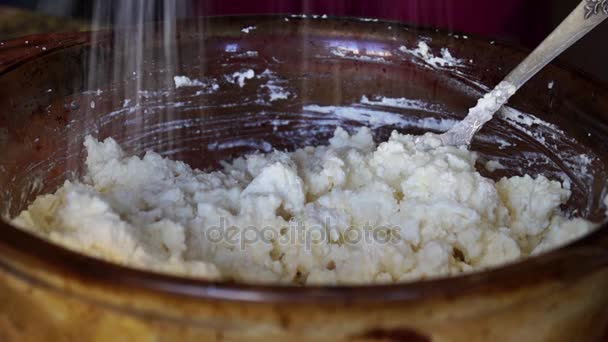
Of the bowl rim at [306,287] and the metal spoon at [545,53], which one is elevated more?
the metal spoon at [545,53]

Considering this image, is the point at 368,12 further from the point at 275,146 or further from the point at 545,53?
the point at 545,53

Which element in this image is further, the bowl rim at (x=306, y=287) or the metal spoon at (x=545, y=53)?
the metal spoon at (x=545, y=53)

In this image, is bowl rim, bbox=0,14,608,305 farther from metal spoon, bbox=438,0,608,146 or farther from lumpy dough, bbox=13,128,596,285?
metal spoon, bbox=438,0,608,146

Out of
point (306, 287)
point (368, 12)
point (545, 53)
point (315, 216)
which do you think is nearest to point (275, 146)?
point (315, 216)

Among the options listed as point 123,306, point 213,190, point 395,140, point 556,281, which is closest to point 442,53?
point 395,140

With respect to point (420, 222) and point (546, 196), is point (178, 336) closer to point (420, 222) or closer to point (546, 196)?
point (420, 222)

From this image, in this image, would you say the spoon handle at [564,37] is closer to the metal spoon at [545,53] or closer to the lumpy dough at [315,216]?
the metal spoon at [545,53]

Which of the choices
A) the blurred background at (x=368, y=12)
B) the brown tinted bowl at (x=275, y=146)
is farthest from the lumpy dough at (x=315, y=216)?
A: the blurred background at (x=368, y=12)
